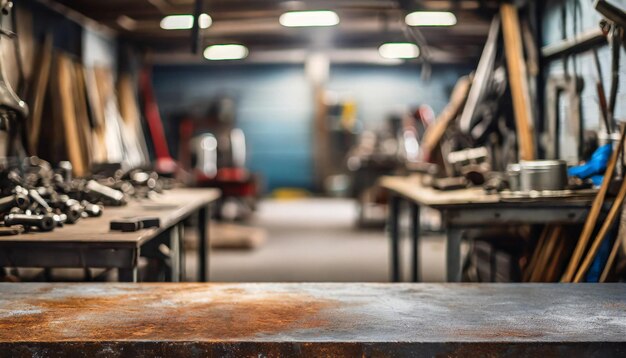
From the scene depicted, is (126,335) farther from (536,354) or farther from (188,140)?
(188,140)

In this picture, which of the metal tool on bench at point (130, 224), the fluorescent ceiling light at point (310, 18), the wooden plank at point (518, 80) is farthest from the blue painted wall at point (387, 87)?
the metal tool on bench at point (130, 224)

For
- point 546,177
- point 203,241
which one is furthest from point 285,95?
point 546,177

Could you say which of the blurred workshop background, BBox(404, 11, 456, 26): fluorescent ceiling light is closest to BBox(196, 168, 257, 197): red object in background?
the blurred workshop background

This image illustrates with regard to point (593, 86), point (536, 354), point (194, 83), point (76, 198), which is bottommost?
point (536, 354)

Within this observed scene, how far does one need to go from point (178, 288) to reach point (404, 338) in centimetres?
86

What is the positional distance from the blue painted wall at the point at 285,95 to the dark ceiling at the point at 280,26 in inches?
44.6

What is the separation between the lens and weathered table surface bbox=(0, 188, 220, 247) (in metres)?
2.35

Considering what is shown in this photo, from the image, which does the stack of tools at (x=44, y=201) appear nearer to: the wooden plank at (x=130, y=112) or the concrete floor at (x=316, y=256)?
the concrete floor at (x=316, y=256)

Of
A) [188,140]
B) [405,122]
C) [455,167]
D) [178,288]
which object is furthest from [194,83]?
[178,288]

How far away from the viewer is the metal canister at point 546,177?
10.9 feet

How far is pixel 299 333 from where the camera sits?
1.58 metres

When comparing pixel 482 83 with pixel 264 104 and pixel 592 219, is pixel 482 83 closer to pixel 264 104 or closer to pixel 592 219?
pixel 592 219

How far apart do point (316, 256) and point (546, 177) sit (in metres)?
3.64

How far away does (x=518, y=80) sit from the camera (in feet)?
14.7
